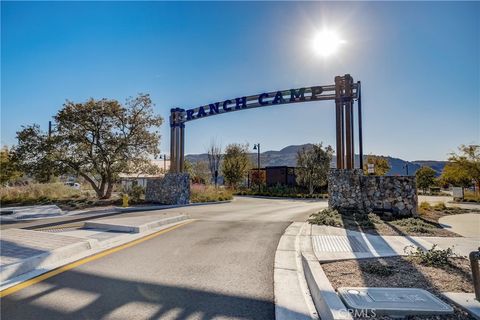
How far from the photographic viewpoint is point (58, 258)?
4781 millimetres

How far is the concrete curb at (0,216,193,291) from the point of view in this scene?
13.0ft

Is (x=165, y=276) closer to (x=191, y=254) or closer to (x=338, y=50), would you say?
(x=191, y=254)

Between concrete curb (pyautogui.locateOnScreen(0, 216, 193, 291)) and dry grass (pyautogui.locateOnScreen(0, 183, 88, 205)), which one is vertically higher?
dry grass (pyautogui.locateOnScreen(0, 183, 88, 205))

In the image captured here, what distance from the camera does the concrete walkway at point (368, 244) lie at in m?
4.99

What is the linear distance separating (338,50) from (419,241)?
7.02 metres

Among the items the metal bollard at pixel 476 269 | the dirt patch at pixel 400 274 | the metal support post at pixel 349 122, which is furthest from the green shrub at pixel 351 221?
the metal bollard at pixel 476 269

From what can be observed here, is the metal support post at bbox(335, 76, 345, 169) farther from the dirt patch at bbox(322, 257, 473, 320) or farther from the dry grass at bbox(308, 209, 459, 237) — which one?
the dirt patch at bbox(322, 257, 473, 320)

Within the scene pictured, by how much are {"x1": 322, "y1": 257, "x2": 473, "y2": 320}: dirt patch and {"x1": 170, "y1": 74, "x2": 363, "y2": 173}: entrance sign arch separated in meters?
7.58

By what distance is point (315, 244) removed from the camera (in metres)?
5.96

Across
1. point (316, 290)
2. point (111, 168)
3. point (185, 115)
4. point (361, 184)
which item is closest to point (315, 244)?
point (316, 290)

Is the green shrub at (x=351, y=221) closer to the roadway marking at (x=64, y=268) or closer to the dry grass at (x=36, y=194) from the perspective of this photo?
the roadway marking at (x=64, y=268)

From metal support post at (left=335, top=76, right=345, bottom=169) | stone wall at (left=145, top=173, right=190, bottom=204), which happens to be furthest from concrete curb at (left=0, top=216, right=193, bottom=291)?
stone wall at (left=145, top=173, right=190, bottom=204)

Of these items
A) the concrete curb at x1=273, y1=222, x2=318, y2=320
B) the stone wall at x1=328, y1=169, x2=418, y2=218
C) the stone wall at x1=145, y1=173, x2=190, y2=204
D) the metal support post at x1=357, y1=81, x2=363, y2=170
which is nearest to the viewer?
the concrete curb at x1=273, y1=222, x2=318, y2=320

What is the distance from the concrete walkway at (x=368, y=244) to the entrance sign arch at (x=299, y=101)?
5185mm
